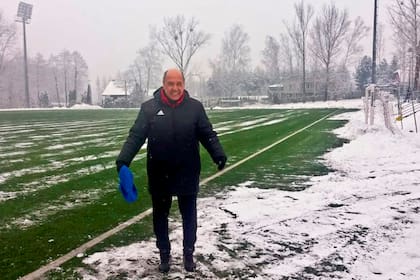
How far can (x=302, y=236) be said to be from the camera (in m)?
5.18

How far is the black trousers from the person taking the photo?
4.26m

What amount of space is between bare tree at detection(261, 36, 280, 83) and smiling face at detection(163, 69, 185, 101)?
307ft

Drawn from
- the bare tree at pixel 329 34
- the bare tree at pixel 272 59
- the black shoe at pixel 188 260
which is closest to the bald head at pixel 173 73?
the black shoe at pixel 188 260

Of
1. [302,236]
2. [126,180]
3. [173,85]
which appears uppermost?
[173,85]

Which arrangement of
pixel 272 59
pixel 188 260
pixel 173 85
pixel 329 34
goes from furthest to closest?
1. pixel 272 59
2. pixel 329 34
3. pixel 188 260
4. pixel 173 85

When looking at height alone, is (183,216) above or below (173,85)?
below

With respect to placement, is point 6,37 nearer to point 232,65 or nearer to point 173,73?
point 232,65

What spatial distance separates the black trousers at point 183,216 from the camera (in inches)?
168

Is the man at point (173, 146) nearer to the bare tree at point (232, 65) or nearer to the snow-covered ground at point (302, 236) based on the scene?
the snow-covered ground at point (302, 236)

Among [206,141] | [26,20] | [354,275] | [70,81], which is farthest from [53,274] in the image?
[70,81]

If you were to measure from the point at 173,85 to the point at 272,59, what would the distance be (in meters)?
94.9

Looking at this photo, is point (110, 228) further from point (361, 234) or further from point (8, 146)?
point (8, 146)

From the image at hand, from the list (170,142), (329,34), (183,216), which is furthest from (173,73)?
(329,34)

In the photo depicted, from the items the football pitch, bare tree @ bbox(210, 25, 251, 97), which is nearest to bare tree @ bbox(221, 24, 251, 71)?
bare tree @ bbox(210, 25, 251, 97)
